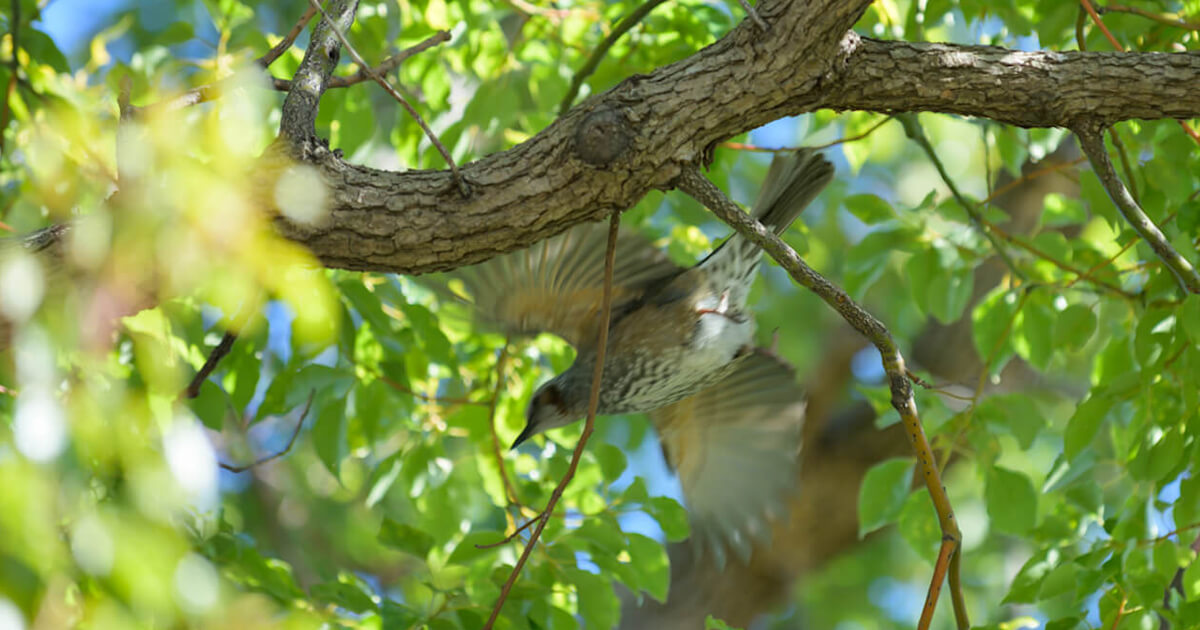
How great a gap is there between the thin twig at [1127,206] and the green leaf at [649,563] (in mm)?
1376

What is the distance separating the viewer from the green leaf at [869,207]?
2.92 metres

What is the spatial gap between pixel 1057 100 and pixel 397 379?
74.2 inches

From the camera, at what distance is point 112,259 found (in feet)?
3.14

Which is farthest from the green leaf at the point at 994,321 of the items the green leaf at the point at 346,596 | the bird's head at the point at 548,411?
the green leaf at the point at 346,596

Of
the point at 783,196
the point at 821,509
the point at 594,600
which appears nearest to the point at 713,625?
the point at 594,600

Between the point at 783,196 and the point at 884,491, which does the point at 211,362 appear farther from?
the point at 884,491

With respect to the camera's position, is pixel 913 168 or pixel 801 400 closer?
pixel 801 400

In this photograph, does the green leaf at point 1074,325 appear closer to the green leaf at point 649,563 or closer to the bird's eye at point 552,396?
the green leaf at point 649,563

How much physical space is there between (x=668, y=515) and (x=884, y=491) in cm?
64

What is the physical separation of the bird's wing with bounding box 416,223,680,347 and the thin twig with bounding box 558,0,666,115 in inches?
15.4

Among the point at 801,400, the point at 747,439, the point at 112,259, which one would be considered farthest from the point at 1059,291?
the point at 112,259

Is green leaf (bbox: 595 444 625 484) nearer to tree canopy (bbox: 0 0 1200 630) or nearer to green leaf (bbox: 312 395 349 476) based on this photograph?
tree canopy (bbox: 0 0 1200 630)

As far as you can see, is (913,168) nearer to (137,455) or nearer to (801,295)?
(801,295)

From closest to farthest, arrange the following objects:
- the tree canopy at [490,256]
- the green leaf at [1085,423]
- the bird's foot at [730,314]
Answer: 1. the tree canopy at [490,256]
2. the green leaf at [1085,423]
3. the bird's foot at [730,314]
